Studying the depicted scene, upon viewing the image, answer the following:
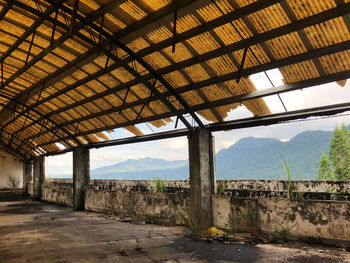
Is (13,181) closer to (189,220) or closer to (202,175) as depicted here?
(189,220)

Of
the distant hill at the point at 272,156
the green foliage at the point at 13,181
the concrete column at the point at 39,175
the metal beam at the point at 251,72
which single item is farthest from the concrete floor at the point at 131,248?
the distant hill at the point at 272,156

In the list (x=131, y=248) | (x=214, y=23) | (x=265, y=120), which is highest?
(x=214, y=23)

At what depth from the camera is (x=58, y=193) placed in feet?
69.8

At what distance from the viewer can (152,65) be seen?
932 cm

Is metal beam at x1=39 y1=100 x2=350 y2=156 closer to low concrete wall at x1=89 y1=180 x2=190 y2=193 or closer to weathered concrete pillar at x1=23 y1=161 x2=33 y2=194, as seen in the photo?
low concrete wall at x1=89 y1=180 x2=190 y2=193

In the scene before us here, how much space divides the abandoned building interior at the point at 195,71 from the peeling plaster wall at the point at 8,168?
821 inches

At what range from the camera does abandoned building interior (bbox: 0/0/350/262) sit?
662 cm

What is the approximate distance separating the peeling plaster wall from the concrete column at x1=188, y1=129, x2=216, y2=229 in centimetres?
2819

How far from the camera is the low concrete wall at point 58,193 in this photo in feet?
64.5

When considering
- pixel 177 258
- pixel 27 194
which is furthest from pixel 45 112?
pixel 27 194

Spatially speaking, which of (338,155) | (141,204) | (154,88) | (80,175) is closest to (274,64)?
(154,88)

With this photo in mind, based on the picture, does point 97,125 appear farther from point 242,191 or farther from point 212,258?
point 212,258

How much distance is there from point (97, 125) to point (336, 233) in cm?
1099

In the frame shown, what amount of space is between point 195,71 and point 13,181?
29.7 m
